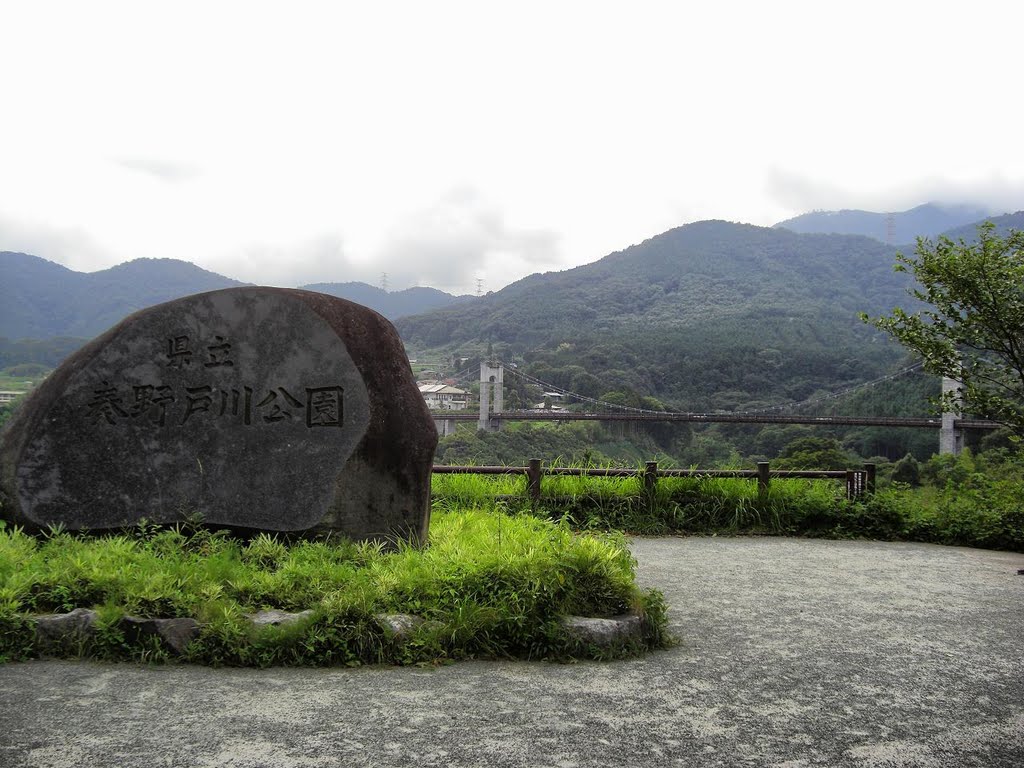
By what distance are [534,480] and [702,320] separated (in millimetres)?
39127

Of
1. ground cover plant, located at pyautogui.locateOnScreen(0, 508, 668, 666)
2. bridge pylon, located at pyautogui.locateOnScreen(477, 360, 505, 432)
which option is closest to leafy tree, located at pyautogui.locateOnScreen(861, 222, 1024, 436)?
ground cover plant, located at pyautogui.locateOnScreen(0, 508, 668, 666)

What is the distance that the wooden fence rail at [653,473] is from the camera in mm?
7504

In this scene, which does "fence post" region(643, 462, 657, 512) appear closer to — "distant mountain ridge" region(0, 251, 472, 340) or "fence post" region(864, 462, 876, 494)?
"fence post" region(864, 462, 876, 494)

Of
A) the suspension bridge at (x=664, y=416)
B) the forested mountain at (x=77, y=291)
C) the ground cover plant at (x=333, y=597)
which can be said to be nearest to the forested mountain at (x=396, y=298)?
the forested mountain at (x=77, y=291)

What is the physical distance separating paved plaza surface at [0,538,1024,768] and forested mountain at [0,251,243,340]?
38.6m

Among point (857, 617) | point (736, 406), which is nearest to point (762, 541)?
point (857, 617)

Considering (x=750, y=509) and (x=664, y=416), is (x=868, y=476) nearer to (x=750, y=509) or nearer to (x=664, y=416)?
(x=750, y=509)

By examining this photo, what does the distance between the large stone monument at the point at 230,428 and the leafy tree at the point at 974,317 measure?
15.0ft

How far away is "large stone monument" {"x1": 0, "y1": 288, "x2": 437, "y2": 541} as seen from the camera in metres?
4.71

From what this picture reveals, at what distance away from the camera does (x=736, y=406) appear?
31.6 meters

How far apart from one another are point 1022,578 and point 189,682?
5.92 metres

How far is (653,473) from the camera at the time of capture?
7.67m

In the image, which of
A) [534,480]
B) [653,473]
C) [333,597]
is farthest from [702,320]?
[333,597]

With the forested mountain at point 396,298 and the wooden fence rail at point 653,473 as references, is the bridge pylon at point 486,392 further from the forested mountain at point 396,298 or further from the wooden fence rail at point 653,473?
the forested mountain at point 396,298
